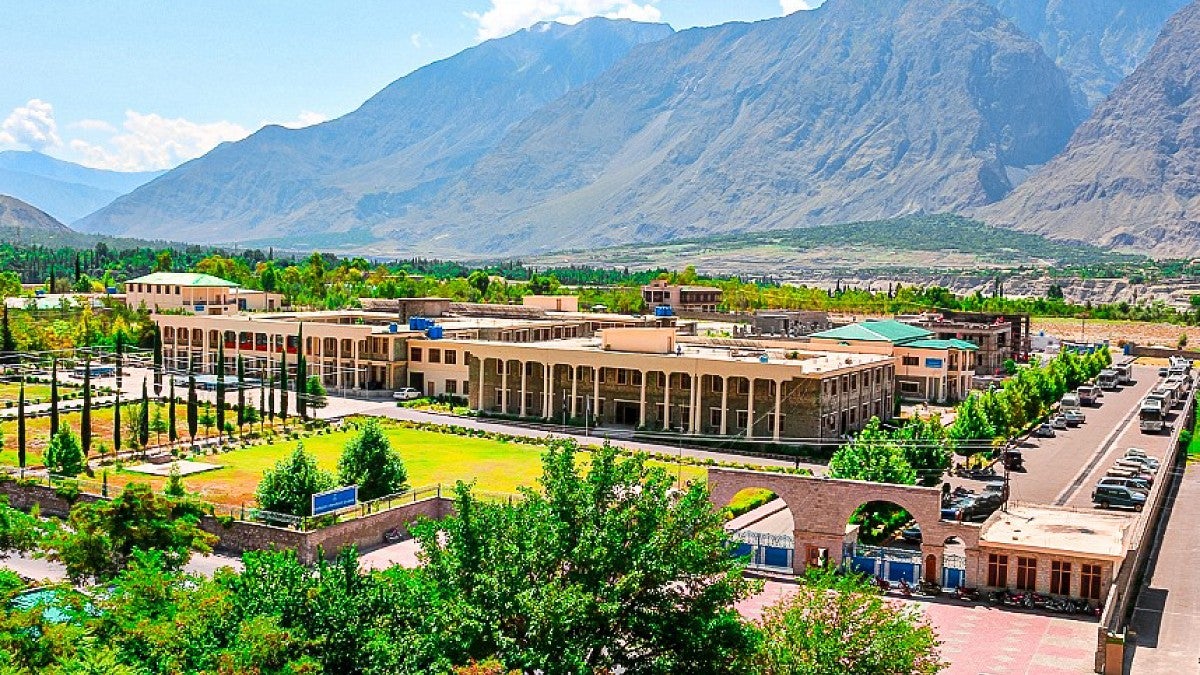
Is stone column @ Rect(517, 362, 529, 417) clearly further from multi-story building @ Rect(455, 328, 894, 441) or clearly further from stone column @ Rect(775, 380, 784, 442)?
stone column @ Rect(775, 380, 784, 442)

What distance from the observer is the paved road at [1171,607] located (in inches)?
1300

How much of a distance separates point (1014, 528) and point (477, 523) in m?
24.2

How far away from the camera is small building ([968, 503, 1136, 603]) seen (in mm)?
38281

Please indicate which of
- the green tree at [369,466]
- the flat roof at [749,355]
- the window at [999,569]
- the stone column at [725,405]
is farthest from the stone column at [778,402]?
the window at [999,569]

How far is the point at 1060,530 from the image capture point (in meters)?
41.7

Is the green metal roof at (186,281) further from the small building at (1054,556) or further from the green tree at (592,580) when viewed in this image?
the green tree at (592,580)

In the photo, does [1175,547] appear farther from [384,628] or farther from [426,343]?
[426,343]

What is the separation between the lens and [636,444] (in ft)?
234

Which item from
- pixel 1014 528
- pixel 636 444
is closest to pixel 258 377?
pixel 636 444

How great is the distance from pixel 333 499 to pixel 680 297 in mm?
115413

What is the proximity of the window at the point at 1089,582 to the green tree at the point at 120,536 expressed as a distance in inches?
1071

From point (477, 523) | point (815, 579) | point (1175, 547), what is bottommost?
point (1175, 547)

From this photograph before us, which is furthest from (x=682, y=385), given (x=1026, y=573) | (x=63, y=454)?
(x=1026, y=573)

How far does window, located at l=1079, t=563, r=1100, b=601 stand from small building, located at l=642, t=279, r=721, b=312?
118 meters
